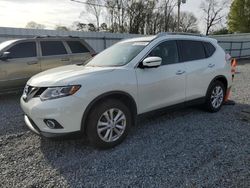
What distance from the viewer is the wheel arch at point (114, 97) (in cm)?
317

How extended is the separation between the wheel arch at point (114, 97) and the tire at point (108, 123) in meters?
0.06

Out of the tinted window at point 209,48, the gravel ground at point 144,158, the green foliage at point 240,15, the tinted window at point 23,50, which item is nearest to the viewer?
the gravel ground at point 144,158

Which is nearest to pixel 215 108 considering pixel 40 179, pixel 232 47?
pixel 40 179

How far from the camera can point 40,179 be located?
9.11ft

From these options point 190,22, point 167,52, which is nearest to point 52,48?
point 167,52

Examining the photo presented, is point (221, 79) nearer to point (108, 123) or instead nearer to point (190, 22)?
point (108, 123)

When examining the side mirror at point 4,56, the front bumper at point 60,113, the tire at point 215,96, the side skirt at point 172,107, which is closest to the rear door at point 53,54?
the side mirror at point 4,56

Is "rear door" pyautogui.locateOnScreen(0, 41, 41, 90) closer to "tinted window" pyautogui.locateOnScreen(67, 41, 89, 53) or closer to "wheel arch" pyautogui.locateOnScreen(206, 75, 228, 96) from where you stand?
"tinted window" pyautogui.locateOnScreen(67, 41, 89, 53)

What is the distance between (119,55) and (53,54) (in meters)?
3.64

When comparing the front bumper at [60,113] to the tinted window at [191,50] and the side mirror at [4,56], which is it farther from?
the side mirror at [4,56]

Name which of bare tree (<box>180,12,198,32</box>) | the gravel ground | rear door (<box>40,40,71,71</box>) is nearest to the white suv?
the gravel ground

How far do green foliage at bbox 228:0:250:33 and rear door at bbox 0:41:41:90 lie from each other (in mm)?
34929

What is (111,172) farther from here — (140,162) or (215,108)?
(215,108)

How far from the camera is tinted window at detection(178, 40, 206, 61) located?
446 centimetres
